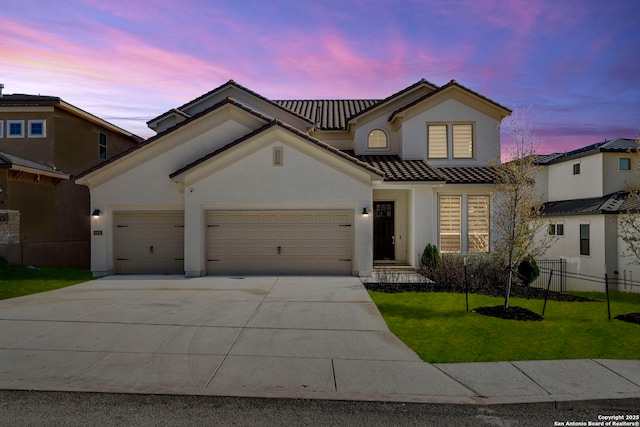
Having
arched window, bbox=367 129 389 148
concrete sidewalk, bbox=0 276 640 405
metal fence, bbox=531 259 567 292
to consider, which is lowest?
metal fence, bbox=531 259 567 292

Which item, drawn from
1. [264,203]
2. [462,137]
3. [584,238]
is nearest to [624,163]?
[584,238]

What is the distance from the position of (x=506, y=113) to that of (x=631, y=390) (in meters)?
15.0

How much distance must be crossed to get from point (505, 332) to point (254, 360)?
4727 mm

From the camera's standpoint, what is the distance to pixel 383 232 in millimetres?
18312

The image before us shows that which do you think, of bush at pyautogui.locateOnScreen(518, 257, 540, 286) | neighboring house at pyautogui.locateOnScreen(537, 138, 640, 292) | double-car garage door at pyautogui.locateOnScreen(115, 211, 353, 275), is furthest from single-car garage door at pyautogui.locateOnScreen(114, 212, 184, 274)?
neighboring house at pyautogui.locateOnScreen(537, 138, 640, 292)

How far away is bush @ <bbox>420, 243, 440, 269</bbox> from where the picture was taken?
52.1 ft

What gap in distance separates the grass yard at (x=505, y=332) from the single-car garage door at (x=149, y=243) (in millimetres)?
8291

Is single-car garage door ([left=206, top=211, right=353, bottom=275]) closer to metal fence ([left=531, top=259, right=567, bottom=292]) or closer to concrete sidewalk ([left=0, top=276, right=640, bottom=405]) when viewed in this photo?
concrete sidewalk ([left=0, top=276, right=640, bottom=405])

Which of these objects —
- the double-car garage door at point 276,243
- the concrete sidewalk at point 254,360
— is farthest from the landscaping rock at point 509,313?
the double-car garage door at point 276,243

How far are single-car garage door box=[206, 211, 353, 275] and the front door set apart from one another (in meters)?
3.43

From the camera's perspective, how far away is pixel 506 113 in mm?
18516

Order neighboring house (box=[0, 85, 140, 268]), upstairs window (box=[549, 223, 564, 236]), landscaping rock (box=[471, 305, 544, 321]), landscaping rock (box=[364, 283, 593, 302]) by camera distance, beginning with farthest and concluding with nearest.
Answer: upstairs window (box=[549, 223, 564, 236])
neighboring house (box=[0, 85, 140, 268])
landscaping rock (box=[364, 283, 593, 302])
landscaping rock (box=[471, 305, 544, 321])

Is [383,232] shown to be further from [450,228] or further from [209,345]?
[209,345]

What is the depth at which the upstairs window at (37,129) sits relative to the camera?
19062mm
